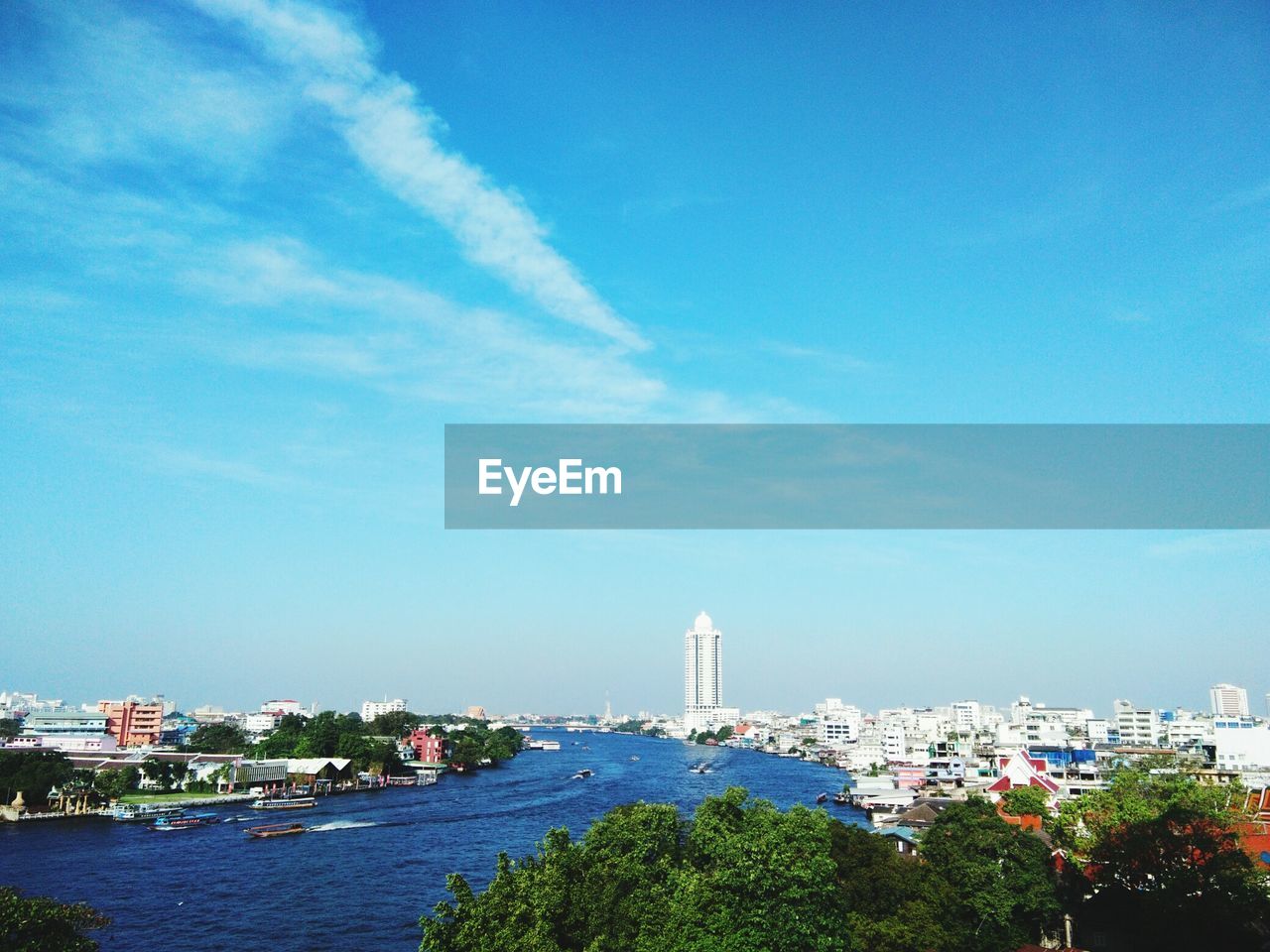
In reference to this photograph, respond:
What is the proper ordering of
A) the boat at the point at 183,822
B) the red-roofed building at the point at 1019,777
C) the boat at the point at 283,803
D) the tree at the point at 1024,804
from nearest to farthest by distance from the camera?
the tree at the point at 1024,804 → the boat at the point at 183,822 → the red-roofed building at the point at 1019,777 → the boat at the point at 283,803

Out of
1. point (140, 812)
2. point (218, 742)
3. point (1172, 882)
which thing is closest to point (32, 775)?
point (140, 812)

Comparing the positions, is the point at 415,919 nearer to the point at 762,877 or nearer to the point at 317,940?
the point at 317,940

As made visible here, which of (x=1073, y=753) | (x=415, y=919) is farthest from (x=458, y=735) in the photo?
(x=415, y=919)

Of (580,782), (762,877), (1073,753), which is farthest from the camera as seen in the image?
(580,782)

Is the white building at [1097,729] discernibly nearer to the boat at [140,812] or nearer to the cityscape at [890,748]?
the cityscape at [890,748]

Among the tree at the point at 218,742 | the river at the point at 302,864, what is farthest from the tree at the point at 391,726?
the river at the point at 302,864

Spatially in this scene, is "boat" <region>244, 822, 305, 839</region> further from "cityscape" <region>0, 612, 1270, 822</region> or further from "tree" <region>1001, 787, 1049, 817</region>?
"tree" <region>1001, 787, 1049, 817</region>

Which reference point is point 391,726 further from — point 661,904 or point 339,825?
point 661,904
